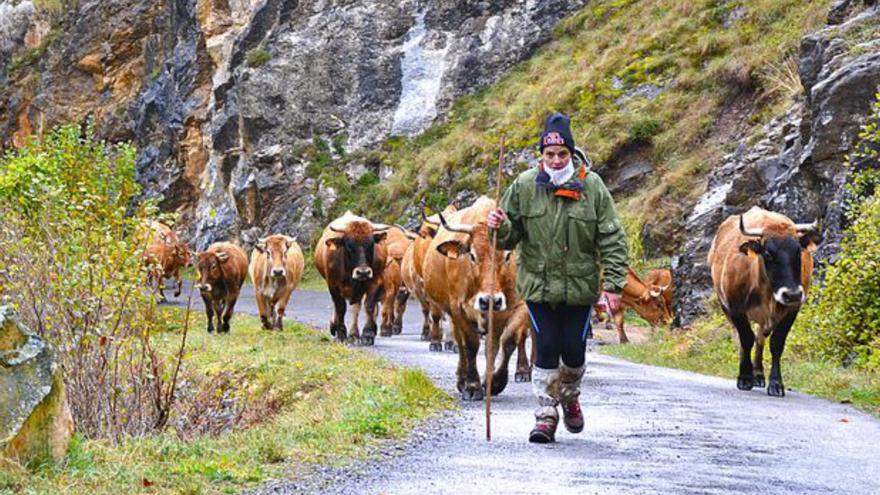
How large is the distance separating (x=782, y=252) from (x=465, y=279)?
13.8 feet

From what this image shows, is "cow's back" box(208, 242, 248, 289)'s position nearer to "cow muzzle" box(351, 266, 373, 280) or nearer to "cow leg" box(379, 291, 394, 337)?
"cow leg" box(379, 291, 394, 337)

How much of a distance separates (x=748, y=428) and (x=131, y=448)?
16.0 feet

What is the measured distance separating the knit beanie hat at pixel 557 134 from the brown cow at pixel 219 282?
13.1 metres

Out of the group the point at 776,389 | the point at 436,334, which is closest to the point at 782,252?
the point at 776,389

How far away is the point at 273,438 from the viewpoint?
7824 millimetres

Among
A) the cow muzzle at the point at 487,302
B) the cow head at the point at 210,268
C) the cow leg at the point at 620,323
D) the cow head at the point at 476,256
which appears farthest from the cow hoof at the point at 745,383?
the cow head at the point at 210,268

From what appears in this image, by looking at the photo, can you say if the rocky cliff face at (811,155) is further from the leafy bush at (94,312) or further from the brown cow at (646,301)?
the leafy bush at (94,312)

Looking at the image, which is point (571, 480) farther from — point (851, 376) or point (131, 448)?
point (851, 376)

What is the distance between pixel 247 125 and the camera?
163ft

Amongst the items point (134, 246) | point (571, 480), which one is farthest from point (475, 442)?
point (134, 246)

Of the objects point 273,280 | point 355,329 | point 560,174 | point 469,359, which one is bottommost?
point 355,329

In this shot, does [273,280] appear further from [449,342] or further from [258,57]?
[258,57]

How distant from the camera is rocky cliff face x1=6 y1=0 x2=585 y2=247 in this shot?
154 feet

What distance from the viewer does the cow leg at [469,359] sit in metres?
10.4
